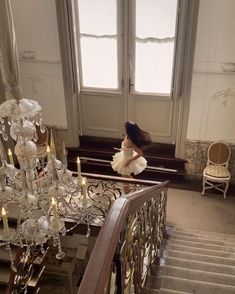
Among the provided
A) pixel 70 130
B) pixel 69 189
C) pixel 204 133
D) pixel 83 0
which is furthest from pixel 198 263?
pixel 83 0

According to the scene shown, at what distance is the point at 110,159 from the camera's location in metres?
6.62

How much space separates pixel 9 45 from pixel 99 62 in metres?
2.19

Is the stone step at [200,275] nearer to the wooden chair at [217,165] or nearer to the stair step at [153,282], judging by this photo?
the stair step at [153,282]

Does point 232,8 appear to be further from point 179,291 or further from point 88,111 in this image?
point 179,291

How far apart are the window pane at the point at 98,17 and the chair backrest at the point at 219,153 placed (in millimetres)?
2570

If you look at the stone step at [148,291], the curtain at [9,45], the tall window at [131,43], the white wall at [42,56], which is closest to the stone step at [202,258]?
the stone step at [148,291]

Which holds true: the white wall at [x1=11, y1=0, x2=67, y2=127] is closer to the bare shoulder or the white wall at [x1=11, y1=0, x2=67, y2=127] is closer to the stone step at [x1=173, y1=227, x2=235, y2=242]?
the bare shoulder

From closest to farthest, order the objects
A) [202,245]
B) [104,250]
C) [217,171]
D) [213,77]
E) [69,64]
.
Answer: [104,250] → [202,245] → [213,77] → [217,171] → [69,64]

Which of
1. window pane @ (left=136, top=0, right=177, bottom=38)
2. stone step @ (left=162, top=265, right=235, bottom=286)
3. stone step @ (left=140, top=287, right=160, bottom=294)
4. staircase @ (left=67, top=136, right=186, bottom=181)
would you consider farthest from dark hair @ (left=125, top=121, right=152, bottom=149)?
stone step @ (left=140, top=287, right=160, bottom=294)

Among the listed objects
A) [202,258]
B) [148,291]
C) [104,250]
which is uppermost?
[104,250]

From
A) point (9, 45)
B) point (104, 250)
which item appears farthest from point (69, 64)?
point (104, 250)

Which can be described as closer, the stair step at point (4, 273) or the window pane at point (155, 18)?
the stair step at point (4, 273)

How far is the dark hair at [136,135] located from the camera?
4.74 m

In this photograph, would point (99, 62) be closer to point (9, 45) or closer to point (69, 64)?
point (69, 64)
